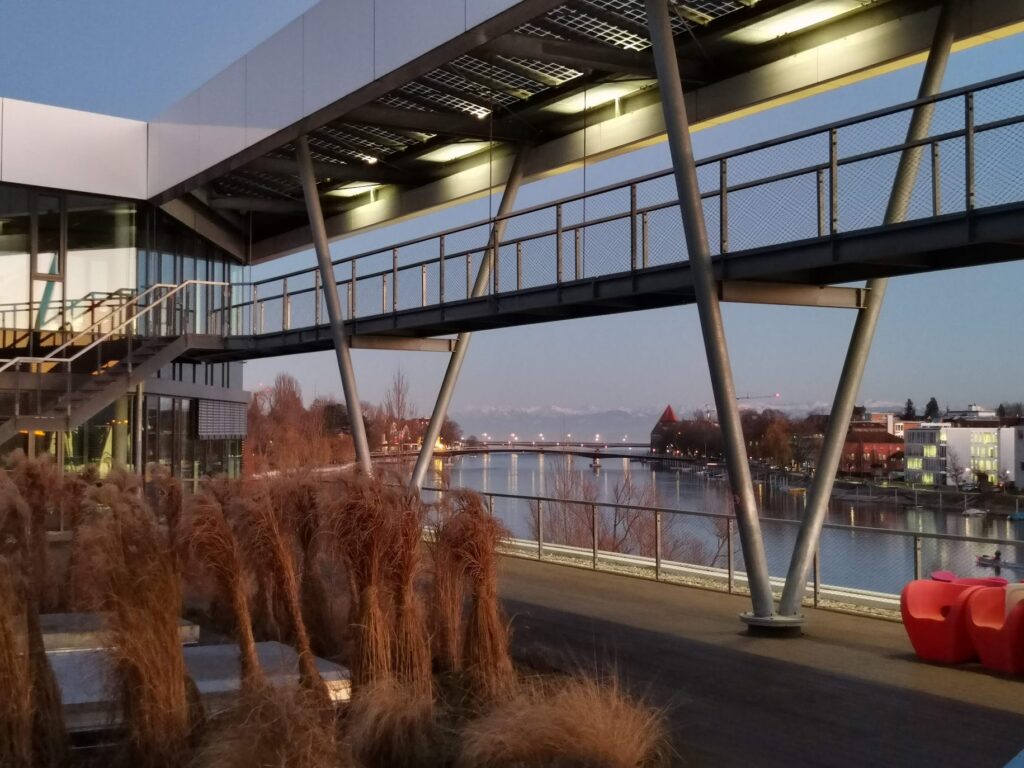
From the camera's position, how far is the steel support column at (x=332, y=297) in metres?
20.3

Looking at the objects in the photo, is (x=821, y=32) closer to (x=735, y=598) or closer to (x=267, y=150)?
(x=735, y=598)

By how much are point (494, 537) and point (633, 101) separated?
455 inches

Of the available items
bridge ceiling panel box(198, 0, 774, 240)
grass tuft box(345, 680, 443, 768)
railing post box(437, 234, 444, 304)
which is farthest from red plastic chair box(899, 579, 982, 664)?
railing post box(437, 234, 444, 304)

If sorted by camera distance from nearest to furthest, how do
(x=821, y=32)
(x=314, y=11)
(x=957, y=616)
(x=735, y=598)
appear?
(x=957, y=616) < (x=735, y=598) < (x=821, y=32) < (x=314, y=11)

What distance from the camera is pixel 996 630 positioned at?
9.35 m

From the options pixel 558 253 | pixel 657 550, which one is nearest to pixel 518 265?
pixel 558 253

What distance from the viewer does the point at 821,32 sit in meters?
14.8

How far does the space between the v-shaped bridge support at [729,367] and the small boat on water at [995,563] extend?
5.40 ft

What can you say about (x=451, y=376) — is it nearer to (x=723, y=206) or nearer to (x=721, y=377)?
(x=723, y=206)

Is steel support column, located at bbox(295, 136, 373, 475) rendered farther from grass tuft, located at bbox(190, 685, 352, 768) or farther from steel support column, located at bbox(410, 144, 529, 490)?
grass tuft, located at bbox(190, 685, 352, 768)

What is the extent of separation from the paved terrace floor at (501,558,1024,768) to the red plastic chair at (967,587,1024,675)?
0.62 ft

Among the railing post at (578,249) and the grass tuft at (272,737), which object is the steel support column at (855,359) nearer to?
the railing post at (578,249)

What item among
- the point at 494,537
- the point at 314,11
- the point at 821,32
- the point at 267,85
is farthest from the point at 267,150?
the point at 494,537

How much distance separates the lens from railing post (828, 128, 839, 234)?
11.0 metres
